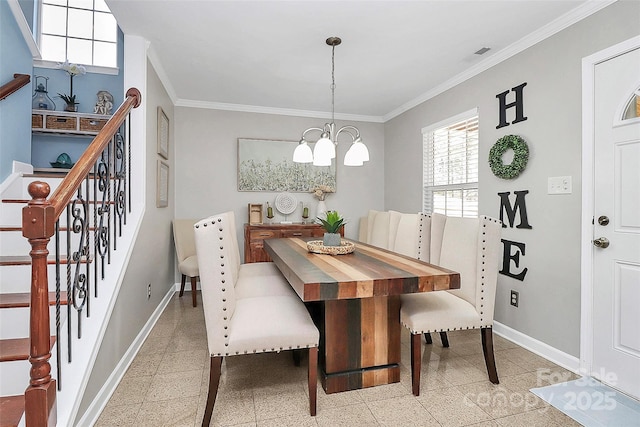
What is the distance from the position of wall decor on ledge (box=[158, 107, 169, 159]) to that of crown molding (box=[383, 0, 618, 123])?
3038 millimetres

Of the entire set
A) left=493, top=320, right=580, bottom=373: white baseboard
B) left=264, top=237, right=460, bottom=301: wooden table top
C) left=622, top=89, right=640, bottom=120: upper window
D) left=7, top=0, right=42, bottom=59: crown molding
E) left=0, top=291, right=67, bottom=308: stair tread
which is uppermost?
left=7, top=0, right=42, bottom=59: crown molding

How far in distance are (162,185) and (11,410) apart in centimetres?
234

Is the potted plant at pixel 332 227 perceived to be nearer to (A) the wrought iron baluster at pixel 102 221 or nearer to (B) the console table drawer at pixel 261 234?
(A) the wrought iron baluster at pixel 102 221

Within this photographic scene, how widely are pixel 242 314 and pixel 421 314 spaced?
1.07 meters

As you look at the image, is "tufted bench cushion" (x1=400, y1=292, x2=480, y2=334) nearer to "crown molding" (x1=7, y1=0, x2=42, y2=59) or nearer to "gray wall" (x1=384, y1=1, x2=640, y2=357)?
"gray wall" (x1=384, y1=1, x2=640, y2=357)

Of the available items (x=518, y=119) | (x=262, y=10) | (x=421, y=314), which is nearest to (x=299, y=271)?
(x=421, y=314)

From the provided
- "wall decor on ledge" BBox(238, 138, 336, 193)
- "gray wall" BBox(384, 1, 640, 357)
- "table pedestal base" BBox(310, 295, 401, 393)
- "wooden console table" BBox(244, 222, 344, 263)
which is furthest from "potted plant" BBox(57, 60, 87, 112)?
"gray wall" BBox(384, 1, 640, 357)

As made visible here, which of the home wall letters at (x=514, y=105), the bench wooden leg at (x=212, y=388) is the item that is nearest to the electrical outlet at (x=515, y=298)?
the home wall letters at (x=514, y=105)

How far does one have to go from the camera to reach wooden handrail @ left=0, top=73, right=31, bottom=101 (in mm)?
2120

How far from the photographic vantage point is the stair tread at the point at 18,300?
1.64 meters

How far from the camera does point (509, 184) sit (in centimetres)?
278

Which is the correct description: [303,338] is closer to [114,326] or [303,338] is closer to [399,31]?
[114,326]

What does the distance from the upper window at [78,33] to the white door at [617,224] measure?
4351 millimetres

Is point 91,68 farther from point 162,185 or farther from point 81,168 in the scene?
point 81,168
